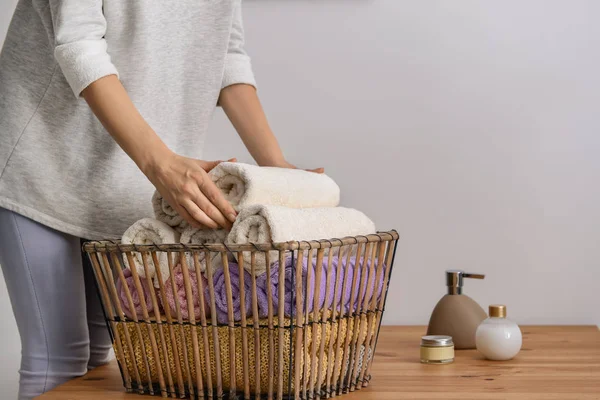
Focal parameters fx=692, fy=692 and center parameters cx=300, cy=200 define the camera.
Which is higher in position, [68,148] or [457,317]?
[68,148]

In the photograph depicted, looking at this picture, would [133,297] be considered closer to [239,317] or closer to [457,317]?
[239,317]

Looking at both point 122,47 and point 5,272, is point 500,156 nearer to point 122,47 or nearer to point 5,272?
point 122,47

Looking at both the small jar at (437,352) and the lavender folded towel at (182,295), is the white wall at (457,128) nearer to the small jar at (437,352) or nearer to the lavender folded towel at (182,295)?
the small jar at (437,352)

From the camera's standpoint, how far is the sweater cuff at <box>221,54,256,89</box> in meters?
1.16

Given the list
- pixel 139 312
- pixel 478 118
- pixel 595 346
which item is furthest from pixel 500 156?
pixel 139 312

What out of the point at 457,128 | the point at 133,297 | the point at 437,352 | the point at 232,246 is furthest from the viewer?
the point at 457,128

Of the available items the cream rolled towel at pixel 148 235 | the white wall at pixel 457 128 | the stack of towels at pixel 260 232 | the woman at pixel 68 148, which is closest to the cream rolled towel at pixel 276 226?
the stack of towels at pixel 260 232

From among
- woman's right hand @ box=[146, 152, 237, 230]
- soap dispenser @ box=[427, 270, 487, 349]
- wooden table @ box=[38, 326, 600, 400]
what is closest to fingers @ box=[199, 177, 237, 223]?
woman's right hand @ box=[146, 152, 237, 230]

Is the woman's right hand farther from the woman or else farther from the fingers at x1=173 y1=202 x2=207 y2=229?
the woman

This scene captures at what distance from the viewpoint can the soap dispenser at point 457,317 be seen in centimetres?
117

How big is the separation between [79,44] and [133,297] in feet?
1.09

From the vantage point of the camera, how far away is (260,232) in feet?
2.39

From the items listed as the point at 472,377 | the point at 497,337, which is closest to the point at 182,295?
the point at 472,377

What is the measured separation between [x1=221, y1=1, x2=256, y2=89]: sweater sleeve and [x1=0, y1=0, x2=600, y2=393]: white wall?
17.8 inches
